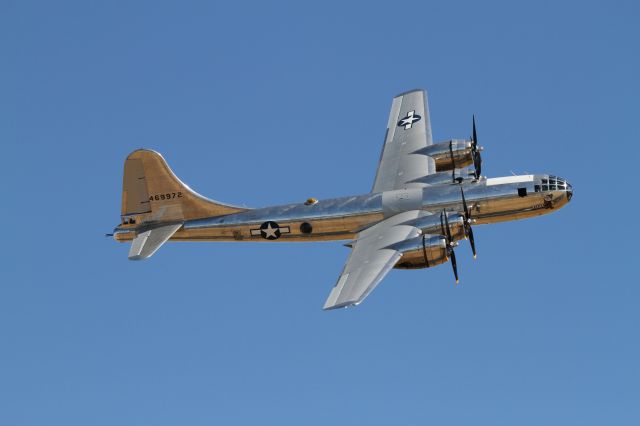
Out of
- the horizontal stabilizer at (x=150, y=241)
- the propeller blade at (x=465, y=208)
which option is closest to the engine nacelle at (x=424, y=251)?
the propeller blade at (x=465, y=208)

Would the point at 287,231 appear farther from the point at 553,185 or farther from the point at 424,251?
the point at 553,185

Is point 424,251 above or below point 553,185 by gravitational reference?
below

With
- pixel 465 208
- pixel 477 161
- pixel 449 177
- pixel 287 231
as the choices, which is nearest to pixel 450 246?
pixel 465 208

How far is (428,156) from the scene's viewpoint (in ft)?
212

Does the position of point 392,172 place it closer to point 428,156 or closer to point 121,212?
point 428,156

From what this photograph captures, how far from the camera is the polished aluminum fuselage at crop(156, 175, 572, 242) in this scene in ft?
199

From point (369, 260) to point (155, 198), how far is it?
13962 mm

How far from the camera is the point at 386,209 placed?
61.0 meters

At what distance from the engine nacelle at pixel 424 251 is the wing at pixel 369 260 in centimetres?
45

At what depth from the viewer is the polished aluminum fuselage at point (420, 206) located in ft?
199

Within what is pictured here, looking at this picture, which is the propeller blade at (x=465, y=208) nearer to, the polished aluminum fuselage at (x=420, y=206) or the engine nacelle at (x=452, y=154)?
the polished aluminum fuselage at (x=420, y=206)

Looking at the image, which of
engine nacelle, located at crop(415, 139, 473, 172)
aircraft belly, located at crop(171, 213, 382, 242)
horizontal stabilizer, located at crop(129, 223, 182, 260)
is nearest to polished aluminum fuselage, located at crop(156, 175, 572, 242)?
aircraft belly, located at crop(171, 213, 382, 242)

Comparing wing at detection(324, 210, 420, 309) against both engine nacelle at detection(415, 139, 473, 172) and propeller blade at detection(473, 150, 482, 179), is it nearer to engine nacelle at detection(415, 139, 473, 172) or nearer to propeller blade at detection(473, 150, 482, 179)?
engine nacelle at detection(415, 139, 473, 172)

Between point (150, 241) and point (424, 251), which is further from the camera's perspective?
point (150, 241)
